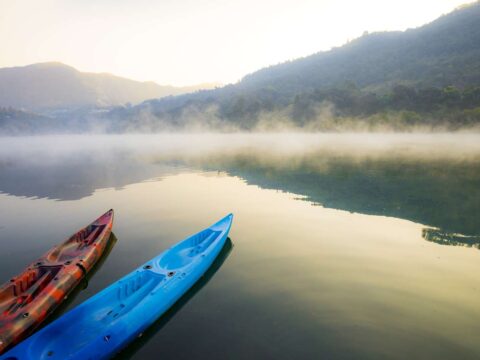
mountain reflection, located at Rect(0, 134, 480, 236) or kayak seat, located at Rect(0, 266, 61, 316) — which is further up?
kayak seat, located at Rect(0, 266, 61, 316)

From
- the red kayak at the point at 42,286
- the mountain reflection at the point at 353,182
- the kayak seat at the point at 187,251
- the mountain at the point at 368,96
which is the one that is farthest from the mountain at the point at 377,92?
the red kayak at the point at 42,286

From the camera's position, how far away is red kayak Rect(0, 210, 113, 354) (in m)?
6.82

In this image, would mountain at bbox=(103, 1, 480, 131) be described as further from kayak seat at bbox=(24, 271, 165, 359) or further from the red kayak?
the red kayak

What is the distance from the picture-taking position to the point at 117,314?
7.19 metres

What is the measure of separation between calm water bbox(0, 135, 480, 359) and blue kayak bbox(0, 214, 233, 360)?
20.9 inches

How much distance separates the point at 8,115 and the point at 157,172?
17201 centimetres

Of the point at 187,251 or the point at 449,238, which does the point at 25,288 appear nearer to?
the point at 187,251

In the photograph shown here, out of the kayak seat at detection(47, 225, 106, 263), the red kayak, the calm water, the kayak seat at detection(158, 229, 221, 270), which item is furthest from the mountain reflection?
the red kayak

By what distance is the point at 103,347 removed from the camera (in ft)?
19.6

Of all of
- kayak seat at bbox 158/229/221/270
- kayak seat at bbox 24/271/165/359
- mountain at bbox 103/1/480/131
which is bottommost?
kayak seat at bbox 158/229/221/270

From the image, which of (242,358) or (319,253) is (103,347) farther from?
(319,253)

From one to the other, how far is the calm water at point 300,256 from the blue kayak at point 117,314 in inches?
20.9

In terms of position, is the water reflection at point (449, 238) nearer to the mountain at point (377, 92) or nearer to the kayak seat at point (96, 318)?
the kayak seat at point (96, 318)

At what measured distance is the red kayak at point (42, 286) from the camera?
269 inches
